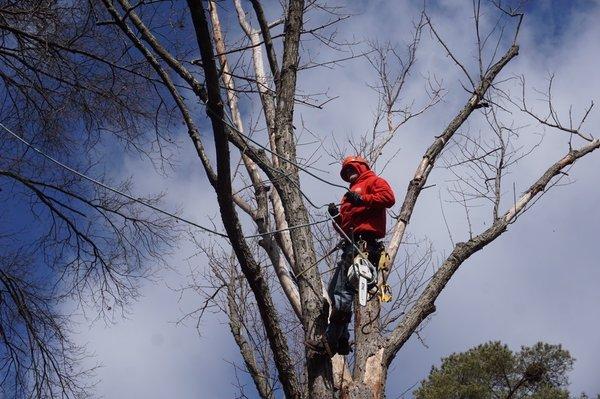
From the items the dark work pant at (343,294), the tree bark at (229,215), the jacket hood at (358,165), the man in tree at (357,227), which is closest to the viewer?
the tree bark at (229,215)

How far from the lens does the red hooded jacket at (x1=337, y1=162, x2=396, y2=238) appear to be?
201 inches

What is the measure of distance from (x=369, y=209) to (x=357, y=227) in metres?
0.15

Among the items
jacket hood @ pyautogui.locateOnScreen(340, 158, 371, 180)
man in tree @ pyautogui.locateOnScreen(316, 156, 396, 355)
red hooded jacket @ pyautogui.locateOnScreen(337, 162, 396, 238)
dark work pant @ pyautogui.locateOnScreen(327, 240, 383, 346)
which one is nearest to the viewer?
dark work pant @ pyautogui.locateOnScreen(327, 240, 383, 346)

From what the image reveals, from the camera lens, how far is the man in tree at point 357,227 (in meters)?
4.85

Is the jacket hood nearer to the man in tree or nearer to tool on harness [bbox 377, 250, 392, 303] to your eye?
the man in tree

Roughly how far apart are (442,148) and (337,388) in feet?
7.40

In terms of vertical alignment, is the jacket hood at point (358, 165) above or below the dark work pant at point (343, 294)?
above

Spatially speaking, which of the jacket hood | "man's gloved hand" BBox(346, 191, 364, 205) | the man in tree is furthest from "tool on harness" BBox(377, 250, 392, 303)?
the jacket hood

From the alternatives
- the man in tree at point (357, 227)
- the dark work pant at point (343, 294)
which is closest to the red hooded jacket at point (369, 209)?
the man in tree at point (357, 227)

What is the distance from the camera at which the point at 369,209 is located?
5184 millimetres

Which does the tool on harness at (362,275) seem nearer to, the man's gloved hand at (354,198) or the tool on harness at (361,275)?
the tool on harness at (361,275)

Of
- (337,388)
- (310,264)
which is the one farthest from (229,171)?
(337,388)

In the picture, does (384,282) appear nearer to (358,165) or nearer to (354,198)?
(354,198)

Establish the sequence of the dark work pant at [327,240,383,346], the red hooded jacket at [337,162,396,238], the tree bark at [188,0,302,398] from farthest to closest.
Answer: the red hooded jacket at [337,162,396,238]
the dark work pant at [327,240,383,346]
the tree bark at [188,0,302,398]
